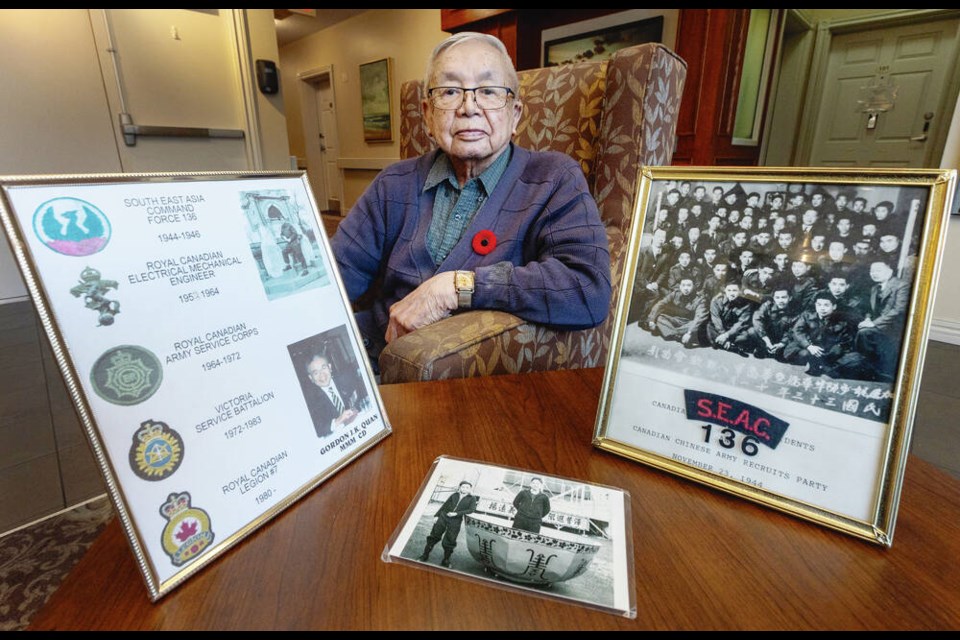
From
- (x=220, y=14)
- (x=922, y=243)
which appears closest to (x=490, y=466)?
(x=922, y=243)

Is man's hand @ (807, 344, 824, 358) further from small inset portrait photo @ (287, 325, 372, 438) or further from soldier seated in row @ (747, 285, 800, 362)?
small inset portrait photo @ (287, 325, 372, 438)

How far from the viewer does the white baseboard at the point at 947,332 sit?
2.25m

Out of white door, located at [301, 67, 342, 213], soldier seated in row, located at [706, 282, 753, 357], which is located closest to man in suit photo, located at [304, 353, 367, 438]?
soldier seated in row, located at [706, 282, 753, 357]

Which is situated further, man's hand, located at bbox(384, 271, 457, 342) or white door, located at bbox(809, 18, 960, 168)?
white door, located at bbox(809, 18, 960, 168)

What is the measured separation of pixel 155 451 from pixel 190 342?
0.08m

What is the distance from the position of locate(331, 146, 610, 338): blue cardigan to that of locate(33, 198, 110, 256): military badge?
2.11ft

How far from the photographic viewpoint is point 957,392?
1784 mm

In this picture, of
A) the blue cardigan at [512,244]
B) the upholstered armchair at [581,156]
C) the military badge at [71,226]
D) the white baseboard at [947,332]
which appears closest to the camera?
the military badge at [71,226]

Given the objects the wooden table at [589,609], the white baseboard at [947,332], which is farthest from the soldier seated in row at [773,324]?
the white baseboard at [947,332]

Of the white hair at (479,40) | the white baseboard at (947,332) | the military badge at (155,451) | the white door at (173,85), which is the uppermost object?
the white door at (173,85)

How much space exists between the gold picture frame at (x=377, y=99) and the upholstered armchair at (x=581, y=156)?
422cm

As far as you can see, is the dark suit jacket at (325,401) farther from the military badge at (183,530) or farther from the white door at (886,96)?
the white door at (886,96)

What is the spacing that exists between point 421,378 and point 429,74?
2.52 feet

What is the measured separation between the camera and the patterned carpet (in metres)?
0.87
